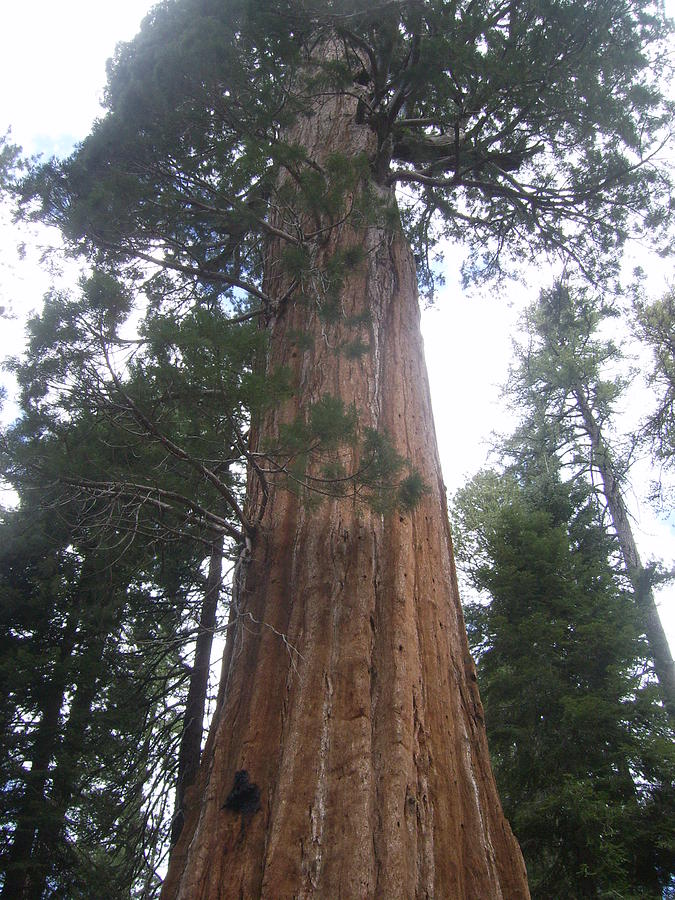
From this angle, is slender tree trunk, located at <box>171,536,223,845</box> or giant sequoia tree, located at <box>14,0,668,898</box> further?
slender tree trunk, located at <box>171,536,223,845</box>

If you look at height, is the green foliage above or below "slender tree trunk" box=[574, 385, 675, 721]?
below

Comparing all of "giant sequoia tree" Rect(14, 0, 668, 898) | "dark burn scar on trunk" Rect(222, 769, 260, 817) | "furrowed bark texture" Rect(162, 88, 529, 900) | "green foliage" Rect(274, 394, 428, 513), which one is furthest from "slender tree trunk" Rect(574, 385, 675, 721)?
"dark burn scar on trunk" Rect(222, 769, 260, 817)

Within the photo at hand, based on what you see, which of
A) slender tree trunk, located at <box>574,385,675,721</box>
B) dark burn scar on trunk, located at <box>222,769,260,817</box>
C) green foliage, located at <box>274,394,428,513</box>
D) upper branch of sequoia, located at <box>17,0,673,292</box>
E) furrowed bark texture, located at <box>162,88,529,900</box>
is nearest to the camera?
furrowed bark texture, located at <box>162,88,529,900</box>

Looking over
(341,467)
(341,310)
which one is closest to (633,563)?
(341,310)

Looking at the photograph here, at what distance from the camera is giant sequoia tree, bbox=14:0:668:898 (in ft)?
8.02

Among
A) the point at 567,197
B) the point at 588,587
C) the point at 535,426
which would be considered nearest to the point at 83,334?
the point at 567,197

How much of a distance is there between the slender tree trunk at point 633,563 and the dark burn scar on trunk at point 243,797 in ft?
20.6

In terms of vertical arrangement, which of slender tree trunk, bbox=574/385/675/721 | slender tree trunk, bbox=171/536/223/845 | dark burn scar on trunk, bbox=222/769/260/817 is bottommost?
dark burn scar on trunk, bbox=222/769/260/817

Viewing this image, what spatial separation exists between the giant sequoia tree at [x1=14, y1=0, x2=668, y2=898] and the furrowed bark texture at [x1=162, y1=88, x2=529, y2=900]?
1 centimetres

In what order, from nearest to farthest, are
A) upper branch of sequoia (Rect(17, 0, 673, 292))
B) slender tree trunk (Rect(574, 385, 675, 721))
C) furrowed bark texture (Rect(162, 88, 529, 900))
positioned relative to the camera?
furrowed bark texture (Rect(162, 88, 529, 900))
upper branch of sequoia (Rect(17, 0, 673, 292))
slender tree trunk (Rect(574, 385, 675, 721))

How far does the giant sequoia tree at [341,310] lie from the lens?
2445 millimetres

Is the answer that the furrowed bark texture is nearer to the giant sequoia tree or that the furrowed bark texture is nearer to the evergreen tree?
the giant sequoia tree

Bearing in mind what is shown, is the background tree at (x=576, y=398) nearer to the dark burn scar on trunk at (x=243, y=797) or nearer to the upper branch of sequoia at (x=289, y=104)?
the upper branch of sequoia at (x=289, y=104)

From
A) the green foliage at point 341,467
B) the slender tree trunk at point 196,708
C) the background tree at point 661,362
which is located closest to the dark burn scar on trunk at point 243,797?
the green foliage at point 341,467
